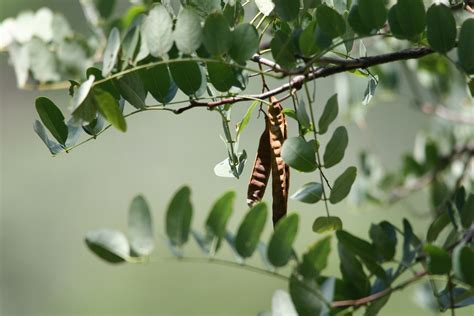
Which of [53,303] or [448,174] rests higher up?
[448,174]

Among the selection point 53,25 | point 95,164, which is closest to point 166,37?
point 53,25

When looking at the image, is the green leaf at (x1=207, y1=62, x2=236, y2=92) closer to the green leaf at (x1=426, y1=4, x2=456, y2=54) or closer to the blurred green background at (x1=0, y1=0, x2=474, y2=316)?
the green leaf at (x1=426, y1=4, x2=456, y2=54)

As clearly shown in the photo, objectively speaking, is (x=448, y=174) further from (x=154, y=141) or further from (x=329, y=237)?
(x=154, y=141)

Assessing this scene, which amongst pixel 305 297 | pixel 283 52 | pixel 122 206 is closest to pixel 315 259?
pixel 305 297

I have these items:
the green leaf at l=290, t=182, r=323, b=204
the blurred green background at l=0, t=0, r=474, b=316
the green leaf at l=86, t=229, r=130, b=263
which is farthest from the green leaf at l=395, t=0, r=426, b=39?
the blurred green background at l=0, t=0, r=474, b=316

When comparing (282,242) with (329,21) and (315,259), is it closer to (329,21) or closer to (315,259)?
(315,259)

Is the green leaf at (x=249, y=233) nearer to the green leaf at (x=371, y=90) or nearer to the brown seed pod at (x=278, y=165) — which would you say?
the brown seed pod at (x=278, y=165)
